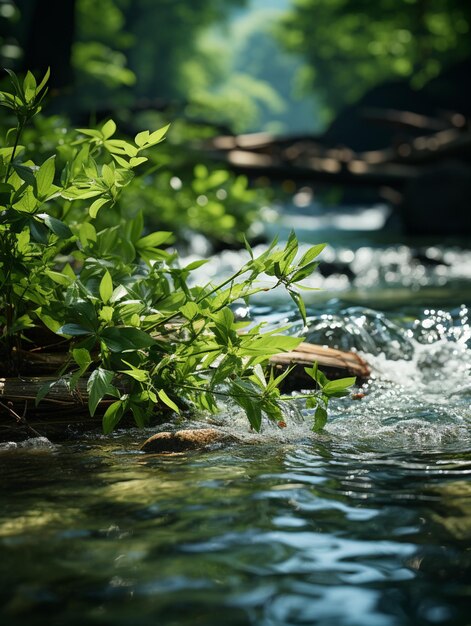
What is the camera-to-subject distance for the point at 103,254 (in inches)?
140

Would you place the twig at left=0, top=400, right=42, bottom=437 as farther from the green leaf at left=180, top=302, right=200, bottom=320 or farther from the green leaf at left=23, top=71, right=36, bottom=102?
the green leaf at left=23, top=71, right=36, bottom=102

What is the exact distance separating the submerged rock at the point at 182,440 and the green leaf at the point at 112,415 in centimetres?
15

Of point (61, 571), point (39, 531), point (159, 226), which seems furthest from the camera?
point (159, 226)

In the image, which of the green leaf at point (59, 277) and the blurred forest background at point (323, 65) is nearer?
the green leaf at point (59, 277)

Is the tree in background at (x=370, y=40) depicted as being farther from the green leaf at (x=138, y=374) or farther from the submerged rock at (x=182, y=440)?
the green leaf at (x=138, y=374)

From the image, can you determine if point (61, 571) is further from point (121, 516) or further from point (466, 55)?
point (466, 55)

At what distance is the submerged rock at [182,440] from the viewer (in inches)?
125

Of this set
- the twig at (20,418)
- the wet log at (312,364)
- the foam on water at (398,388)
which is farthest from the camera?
the wet log at (312,364)

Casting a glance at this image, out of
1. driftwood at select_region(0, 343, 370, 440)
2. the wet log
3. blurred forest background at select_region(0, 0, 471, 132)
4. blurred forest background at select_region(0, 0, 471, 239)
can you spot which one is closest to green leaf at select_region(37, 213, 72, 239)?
driftwood at select_region(0, 343, 370, 440)

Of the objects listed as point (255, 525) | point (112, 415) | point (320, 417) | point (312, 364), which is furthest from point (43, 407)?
point (312, 364)

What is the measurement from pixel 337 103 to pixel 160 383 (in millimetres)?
49582

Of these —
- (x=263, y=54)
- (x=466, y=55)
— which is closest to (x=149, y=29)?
(x=466, y=55)

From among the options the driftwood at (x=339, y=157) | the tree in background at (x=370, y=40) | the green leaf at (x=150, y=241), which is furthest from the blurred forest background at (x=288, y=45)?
the green leaf at (x=150, y=241)

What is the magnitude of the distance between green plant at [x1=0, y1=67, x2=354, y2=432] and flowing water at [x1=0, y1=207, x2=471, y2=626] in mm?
233
